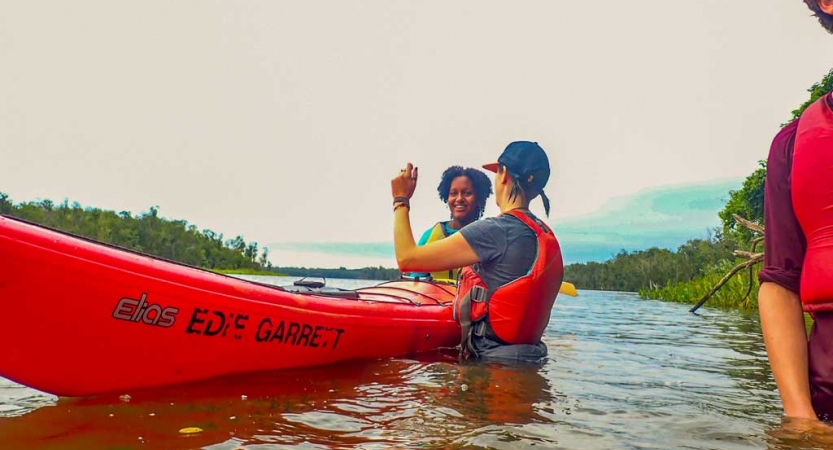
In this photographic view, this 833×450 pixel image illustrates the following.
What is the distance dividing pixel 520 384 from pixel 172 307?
2.09 m

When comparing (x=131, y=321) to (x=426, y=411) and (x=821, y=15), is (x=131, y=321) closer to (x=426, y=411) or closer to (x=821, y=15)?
(x=426, y=411)

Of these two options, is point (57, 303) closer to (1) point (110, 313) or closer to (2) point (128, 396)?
(1) point (110, 313)

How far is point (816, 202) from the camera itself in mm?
1617

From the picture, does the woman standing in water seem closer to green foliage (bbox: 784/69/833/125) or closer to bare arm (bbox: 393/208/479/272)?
bare arm (bbox: 393/208/479/272)

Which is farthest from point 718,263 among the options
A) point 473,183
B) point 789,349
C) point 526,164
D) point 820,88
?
point 789,349

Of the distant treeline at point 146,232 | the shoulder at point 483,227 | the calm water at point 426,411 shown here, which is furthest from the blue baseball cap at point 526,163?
the distant treeline at point 146,232

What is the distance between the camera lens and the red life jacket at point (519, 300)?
427cm

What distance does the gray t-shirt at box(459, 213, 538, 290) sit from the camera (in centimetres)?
415

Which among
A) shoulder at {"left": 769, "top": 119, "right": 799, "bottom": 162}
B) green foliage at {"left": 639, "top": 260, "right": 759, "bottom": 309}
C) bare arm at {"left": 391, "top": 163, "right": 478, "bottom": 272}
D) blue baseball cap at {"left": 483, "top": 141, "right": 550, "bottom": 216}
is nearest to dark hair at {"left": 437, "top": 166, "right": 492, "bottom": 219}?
blue baseball cap at {"left": 483, "top": 141, "right": 550, "bottom": 216}

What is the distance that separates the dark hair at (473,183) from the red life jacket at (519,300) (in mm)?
2627

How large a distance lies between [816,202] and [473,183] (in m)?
5.46

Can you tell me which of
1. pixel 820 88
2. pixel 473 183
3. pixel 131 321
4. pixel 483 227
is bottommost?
pixel 131 321

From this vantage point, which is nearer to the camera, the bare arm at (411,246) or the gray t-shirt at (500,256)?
the bare arm at (411,246)

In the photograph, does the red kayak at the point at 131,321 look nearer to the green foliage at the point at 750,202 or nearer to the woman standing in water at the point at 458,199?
the woman standing in water at the point at 458,199
